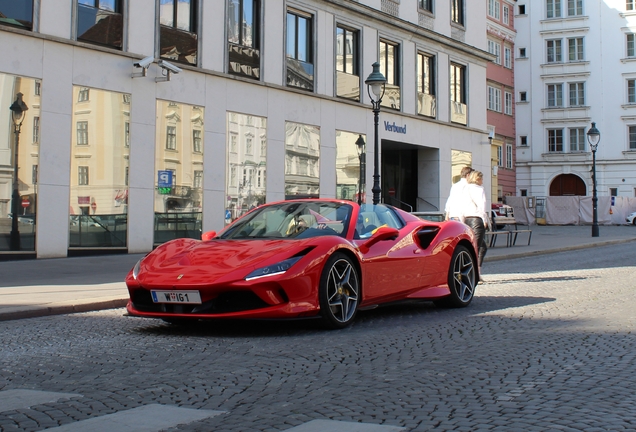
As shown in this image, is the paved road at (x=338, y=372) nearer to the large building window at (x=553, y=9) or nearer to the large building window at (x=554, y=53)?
the large building window at (x=554, y=53)

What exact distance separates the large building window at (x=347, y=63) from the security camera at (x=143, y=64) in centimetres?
844

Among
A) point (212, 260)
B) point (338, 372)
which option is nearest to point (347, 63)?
point (212, 260)

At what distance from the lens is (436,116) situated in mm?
32781

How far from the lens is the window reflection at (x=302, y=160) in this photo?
2564 cm

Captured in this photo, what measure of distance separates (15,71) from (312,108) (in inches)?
413

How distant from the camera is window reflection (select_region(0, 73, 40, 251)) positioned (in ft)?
59.1

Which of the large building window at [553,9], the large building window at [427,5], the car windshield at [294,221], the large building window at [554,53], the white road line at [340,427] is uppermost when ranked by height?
the large building window at [553,9]

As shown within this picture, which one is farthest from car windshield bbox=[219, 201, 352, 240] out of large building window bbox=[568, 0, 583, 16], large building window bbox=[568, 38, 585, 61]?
large building window bbox=[568, 0, 583, 16]

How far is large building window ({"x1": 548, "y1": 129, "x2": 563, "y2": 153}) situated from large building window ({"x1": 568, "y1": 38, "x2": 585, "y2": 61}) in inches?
240

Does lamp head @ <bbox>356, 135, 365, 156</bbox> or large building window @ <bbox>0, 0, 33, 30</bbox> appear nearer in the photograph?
large building window @ <bbox>0, 0, 33, 30</bbox>

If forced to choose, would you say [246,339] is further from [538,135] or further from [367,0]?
[538,135]

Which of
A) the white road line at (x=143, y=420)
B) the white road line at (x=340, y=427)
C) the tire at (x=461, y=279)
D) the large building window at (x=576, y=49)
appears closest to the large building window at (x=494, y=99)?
the large building window at (x=576, y=49)

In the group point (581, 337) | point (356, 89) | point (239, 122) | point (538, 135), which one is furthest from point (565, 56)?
point (581, 337)

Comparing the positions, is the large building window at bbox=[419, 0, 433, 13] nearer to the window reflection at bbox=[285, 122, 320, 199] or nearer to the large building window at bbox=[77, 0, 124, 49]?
the window reflection at bbox=[285, 122, 320, 199]
